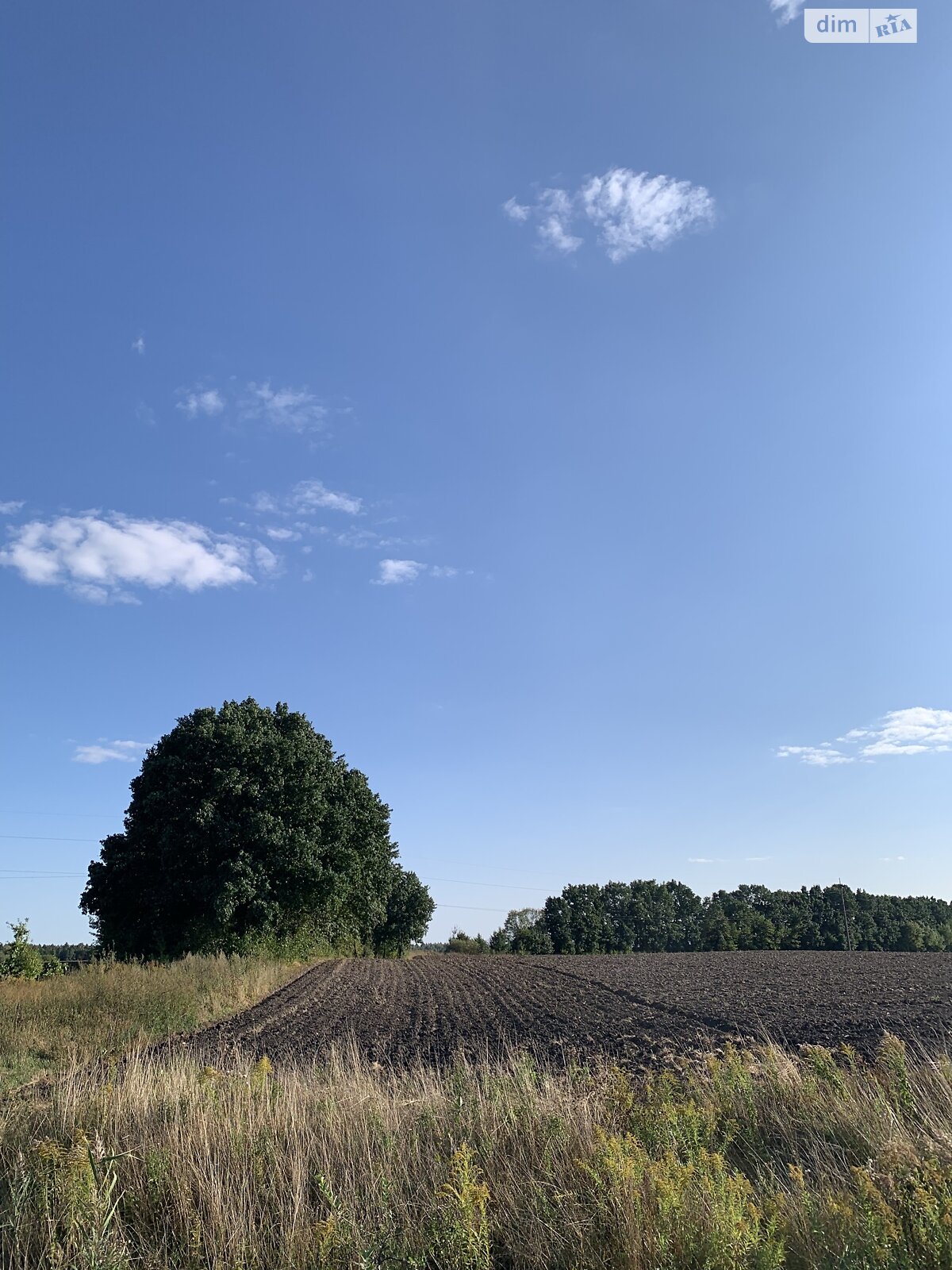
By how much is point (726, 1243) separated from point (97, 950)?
40.2m

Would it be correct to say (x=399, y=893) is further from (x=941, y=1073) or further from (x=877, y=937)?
(x=877, y=937)

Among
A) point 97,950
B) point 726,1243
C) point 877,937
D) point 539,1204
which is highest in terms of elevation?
point 726,1243

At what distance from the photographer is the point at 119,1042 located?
1459cm

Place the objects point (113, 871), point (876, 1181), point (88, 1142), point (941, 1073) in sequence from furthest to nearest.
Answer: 1. point (113, 871)
2. point (941, 1073)
3. point (88, 1142)
4. point (876, 1181)

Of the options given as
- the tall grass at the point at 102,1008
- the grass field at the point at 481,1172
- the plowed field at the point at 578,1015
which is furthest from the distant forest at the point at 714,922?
the grass field at the point at 481,1172

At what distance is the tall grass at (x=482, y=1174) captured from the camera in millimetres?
3787

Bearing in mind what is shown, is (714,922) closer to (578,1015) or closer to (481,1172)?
(578,1015)

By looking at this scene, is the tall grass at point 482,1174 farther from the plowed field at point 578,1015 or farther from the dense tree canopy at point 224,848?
the dense tree canopy at point 224,848

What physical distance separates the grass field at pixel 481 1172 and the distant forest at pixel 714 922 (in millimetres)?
109155

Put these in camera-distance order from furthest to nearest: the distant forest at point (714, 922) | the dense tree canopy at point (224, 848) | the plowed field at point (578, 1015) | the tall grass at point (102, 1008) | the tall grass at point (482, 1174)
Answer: the distant forest at point (714, 922) < the dense tree canopy at point (224, 848) < the plowed field at point (578, 1015) < the tall grass at point (102, 1008) < the tall grass at point (482, 1174)

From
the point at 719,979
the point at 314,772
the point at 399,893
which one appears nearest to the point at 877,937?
the point at 399,893

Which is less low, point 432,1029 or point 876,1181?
point 876,1181

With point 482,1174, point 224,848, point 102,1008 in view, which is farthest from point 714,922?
point 482,1174

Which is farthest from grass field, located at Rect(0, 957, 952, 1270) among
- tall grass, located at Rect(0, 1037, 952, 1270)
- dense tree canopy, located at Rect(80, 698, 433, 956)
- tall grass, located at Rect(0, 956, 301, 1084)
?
dense tree canopy, located at Rect(80, 698, 433, 956)
